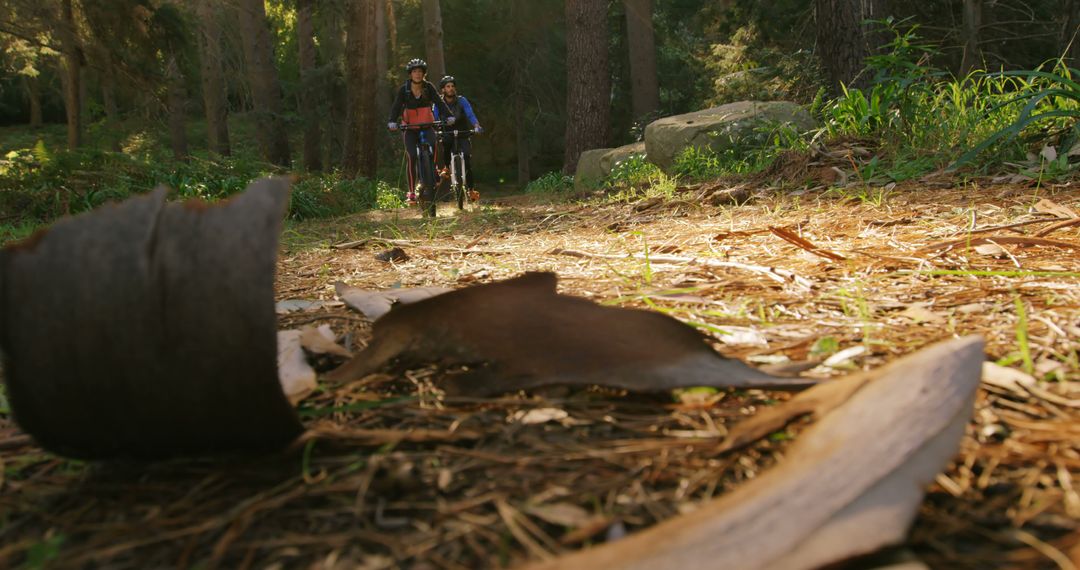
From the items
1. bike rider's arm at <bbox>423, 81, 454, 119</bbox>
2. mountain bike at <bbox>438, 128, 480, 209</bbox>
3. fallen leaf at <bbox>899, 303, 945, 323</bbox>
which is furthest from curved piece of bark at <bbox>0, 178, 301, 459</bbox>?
mountain bike at <bbox>438, 128, 480, 209</bbox>

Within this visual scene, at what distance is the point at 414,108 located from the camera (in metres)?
8.52

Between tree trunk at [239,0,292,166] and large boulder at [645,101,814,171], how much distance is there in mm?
10494

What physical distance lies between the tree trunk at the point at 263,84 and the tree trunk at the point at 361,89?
4.04 metres

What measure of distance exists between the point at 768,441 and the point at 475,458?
424 mm

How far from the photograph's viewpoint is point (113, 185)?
7.57 meters

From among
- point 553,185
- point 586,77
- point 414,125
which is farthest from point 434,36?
point 414,125

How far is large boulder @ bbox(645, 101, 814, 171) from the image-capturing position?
22.8ft

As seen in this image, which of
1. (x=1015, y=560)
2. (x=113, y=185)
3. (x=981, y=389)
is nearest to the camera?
(x=1015, y=560)

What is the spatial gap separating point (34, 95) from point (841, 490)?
1422 inches

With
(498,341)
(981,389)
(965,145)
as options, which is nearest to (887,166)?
(965,145)

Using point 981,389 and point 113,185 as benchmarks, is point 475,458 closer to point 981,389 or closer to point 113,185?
point 981,389

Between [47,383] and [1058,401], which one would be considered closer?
[47,383]

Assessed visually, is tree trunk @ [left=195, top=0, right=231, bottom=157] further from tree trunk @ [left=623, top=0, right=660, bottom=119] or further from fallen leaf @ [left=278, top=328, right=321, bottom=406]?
fallen leaf @ [left=278, top=328, right=321, bottom=406]

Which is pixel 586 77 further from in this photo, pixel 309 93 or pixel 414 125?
pixel 309 93
